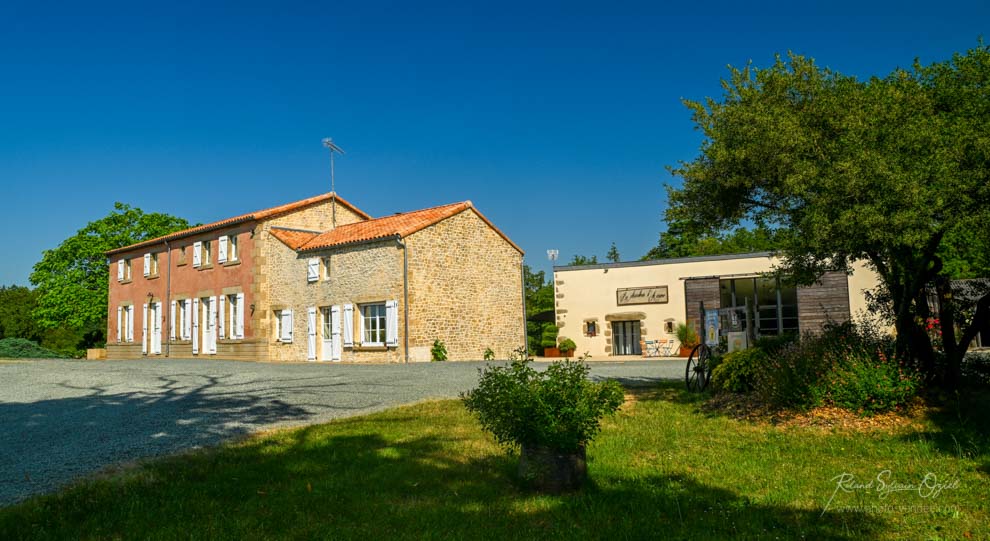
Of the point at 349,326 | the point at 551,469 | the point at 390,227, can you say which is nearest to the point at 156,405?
the point at 551,469

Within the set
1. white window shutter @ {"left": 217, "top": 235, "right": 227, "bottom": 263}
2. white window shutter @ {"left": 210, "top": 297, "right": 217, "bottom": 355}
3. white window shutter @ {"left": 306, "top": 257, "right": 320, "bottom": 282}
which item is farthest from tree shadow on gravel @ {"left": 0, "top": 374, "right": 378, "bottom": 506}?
white window shutter @ {"left": 217, "top": 235, "right": 227, "bottom": 263}

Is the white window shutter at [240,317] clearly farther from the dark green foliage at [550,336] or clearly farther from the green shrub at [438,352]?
the dark green foliage at [550,336]

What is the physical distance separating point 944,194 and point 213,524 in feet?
23.6

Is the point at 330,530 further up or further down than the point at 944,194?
further down

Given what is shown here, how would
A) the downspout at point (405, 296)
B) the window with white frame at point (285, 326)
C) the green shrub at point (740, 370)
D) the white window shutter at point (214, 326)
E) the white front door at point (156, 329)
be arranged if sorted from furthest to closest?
the white front door at point (156, 329)
the white window shutter at point (214, 326)
the window with white frame at point (285, 326)
the downspout at point (405, 296)
the green shrub at point (740, 370)

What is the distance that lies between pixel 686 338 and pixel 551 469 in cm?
2201

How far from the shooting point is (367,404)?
33.3 ft

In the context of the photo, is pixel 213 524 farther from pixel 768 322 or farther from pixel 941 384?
pixel 768 322

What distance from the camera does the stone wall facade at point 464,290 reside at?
2197 cm

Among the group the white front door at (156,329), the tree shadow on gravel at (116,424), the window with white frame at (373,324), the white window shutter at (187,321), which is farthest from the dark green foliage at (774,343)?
the white front door at (156,329)

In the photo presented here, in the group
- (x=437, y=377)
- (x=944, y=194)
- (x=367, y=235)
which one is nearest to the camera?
(x=944, y=194)

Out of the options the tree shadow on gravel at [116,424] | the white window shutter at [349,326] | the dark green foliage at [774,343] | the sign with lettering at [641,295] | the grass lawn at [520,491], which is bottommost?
the grass lawn at [520,491]

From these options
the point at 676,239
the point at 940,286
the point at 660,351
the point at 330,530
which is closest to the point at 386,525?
the point at 330,530

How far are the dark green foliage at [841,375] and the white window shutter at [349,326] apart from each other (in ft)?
51.7
